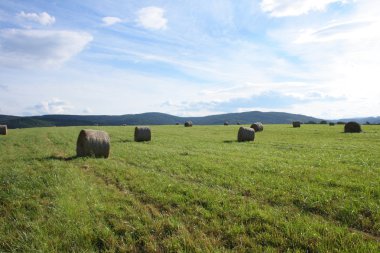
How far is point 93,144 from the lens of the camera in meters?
20.7

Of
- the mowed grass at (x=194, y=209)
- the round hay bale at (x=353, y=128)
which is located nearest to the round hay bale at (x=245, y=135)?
the mowed grass at (x=194, y=209)

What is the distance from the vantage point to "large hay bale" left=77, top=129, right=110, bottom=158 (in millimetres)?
20625

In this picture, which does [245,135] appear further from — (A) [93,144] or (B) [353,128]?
(B) [353,128]

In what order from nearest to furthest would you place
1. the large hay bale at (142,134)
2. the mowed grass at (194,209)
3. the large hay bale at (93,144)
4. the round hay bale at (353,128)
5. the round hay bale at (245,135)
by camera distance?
1. the mowed grass at (194,209)
2. the large hay bale at (93,144)
3. the round hay bale at (245,135)
4. the large hay bale at (142,134)
5. the round hay bale at (353,128)

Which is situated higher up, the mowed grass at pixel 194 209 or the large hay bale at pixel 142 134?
the large hay bale at pixel 142 134

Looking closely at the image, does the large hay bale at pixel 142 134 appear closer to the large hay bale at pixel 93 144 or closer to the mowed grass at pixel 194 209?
the large hay bale at pixel 93 144

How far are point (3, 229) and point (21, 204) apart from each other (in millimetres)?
1835

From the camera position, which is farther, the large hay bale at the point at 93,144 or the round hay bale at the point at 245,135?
the round hay bale at the point at 245,135

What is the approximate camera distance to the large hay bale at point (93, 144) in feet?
67.7

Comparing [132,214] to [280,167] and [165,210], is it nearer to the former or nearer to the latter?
[165,210]

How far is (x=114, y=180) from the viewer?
13.6m

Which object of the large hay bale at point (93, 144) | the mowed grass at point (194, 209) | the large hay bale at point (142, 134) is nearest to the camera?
the mowed grass at point (194, 209)

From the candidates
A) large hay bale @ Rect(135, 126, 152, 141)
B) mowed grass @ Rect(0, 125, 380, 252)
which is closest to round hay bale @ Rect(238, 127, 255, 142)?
large hay bale @ Rect(135, 126, 152, 141)

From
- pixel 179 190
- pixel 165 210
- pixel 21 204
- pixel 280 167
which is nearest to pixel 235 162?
pixel 280 167
